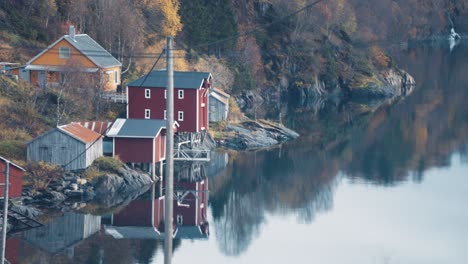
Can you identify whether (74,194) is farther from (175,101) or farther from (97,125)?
(175,101)

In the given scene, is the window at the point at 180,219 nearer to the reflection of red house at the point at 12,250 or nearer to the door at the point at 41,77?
the reflection of red house at the point at 12,250

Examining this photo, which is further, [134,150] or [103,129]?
[103,129]

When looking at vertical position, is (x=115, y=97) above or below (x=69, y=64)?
below

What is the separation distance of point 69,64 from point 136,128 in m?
8.78

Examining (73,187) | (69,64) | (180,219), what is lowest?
(180,219)

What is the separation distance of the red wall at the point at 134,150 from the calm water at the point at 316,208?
5.83ft

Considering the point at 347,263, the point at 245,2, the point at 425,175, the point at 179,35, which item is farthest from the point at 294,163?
the point at 245,2

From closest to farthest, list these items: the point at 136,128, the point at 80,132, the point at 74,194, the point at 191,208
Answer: the point at 74,194, the point at 191,208, the point at 80,132, the point at 136,128

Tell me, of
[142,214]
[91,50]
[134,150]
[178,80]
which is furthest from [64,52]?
[142,214]

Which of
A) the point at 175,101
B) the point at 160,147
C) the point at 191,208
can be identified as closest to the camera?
the point at 191,208

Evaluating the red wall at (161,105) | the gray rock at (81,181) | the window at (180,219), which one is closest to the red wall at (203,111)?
the red wall at (161,105)

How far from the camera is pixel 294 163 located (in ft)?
171

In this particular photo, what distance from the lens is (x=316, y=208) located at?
140 ft

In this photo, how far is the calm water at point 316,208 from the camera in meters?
35.6
